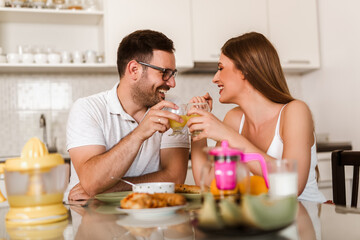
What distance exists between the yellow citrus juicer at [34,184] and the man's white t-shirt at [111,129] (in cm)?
76

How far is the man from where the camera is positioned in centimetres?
150

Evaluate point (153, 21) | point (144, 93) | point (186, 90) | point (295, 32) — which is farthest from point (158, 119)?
point (295, 32)

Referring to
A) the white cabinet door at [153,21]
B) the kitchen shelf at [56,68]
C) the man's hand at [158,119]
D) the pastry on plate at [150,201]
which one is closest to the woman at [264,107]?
the man's hand at [158,119]

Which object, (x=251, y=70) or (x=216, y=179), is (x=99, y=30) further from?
Result: (x=216, y=179)

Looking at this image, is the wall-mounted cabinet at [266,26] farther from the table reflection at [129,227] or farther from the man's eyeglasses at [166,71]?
the table reflection at [129,227]

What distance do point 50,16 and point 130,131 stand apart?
60.2 inches

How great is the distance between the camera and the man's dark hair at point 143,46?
6.19ft

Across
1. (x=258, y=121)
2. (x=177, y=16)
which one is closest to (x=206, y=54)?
(x=177, y=16)

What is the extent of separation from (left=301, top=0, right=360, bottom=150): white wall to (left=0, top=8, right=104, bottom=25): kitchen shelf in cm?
177

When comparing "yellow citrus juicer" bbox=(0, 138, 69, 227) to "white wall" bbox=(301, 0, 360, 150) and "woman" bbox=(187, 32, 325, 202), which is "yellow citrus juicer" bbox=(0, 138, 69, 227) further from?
"white wall" bbox=(301, 0, 360, 150)

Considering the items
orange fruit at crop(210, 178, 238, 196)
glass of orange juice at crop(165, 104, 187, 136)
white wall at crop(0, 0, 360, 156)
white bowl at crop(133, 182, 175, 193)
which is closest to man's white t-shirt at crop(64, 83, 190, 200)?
glass of orange juice at crop(165, 104, 187, 136)

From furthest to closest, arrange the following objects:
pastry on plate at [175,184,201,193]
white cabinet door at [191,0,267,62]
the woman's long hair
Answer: white cabinet door at [191,0,267,62], the woman's long hair, pastry on plate at [175,184,201,193]

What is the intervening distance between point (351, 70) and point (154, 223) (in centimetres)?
260

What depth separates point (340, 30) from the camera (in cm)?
310
